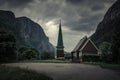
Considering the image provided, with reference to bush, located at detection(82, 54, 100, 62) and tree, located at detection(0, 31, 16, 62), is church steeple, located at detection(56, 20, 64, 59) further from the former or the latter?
bush, located at detection(82, 54, 100, 62)

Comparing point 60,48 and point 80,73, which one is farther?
point 60,48

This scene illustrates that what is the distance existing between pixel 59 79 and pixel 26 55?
72204 millimetres

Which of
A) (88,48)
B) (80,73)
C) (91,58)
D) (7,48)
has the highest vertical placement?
(88,48)

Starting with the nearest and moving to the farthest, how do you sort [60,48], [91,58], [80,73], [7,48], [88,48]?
[80,73]
[91,58]
[7,48]
[88,48]
[60,48]

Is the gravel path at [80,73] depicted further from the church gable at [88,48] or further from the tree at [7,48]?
the church gable at [88,48]

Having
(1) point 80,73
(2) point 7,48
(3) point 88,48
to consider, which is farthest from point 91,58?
(1) point 80,73

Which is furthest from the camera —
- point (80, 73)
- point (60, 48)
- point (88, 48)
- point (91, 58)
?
point (60, 48)

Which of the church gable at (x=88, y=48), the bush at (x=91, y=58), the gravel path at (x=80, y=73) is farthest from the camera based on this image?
the church gable at (x=88, y=48)

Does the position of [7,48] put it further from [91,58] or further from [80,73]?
[80,73]

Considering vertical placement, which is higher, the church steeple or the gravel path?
the church steeple

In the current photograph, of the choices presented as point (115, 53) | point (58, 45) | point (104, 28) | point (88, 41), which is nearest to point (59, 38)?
point (58, 45)

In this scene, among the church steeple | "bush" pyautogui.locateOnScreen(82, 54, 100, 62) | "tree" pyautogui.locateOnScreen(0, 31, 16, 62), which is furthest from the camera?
the church steeple

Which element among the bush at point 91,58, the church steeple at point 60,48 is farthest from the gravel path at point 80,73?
the church steeple at point 60,48

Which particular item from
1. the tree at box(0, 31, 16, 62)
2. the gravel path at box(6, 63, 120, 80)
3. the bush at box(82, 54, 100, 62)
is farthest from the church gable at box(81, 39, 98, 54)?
the gravel path at box(6, 63, 120, 80)
